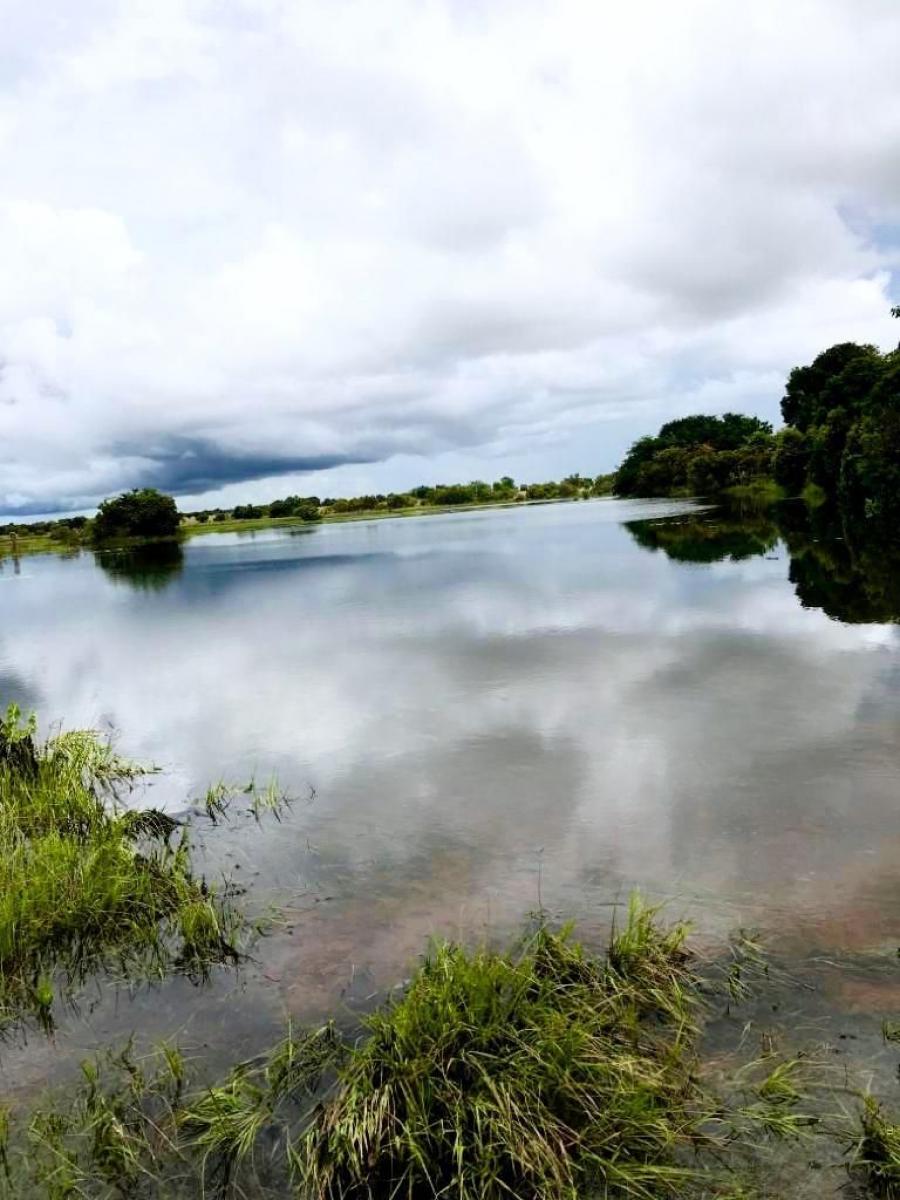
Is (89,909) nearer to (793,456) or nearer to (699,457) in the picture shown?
(793,456)

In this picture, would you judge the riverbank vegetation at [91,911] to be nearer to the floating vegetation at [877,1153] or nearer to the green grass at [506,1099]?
the green grass at [506,1099]

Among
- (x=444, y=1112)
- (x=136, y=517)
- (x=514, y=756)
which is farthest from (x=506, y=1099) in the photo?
(x=136, y=517)

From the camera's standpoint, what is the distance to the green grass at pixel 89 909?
730 cm

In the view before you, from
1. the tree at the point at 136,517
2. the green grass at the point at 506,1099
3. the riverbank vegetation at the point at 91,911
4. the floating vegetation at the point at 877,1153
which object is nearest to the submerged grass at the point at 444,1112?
the green grass at the point at 506,1099

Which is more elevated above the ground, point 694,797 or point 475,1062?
point 475,1062

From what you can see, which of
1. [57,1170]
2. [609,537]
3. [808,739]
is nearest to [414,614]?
[808,739]

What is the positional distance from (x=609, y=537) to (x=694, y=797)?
5287 cm

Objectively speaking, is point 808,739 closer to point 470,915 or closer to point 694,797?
point 694,797

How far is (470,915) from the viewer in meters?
8.20

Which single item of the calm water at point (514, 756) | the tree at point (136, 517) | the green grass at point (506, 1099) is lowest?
the calm water at point (514, 756)

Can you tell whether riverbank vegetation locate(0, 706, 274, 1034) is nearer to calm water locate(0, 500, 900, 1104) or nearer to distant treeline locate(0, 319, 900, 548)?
calm water locate(0, 500, 900, 1104)

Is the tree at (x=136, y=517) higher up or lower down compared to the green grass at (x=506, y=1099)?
higher up

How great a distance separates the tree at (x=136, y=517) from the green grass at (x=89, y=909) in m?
145

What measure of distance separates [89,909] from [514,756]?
7.38 m
